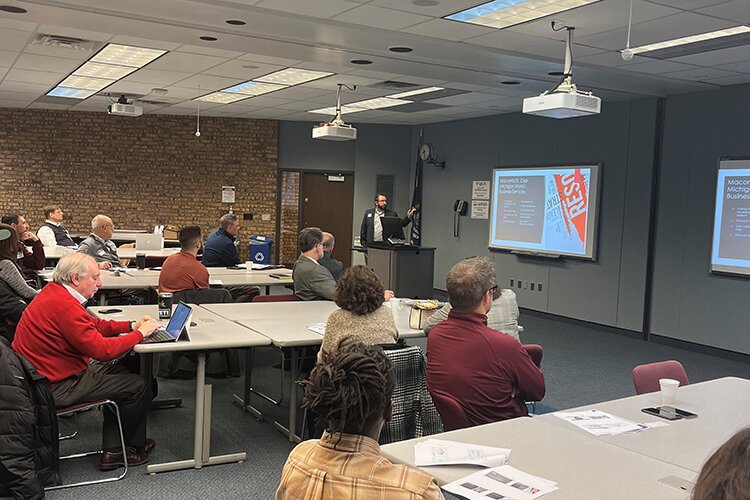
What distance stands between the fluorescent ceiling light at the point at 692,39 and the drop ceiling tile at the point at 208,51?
12.6 feet

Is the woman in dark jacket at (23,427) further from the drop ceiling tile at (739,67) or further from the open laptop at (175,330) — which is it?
the drop ceiling tile at (739,67)

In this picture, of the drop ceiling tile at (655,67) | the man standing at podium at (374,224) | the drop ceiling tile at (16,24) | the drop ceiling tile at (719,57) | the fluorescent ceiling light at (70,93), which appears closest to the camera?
the drop ceiling tile at (16,24)

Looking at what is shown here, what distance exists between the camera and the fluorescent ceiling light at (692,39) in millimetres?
5598

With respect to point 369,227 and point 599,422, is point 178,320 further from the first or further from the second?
point 369,227

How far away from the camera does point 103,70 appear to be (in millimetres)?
8352

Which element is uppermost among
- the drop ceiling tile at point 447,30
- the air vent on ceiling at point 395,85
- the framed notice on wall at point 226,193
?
the air vent on ceiling at point 395,85

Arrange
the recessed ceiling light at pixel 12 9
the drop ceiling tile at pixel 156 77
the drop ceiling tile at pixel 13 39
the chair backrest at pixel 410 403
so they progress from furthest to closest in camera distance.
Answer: the drop ceiling tile at pixel 156 77 → the drop ceiling tile at pixel 13 39 → the recessed ceiling light at pixel 12 9 → the chair backrest at pixel 410 403

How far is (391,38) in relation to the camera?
6.07m

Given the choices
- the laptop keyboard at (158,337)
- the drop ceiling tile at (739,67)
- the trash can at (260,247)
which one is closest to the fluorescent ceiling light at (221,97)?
the trash can at (260,247)

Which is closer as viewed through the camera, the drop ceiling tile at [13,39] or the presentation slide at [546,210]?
the drop ceiling tile at [13,39]

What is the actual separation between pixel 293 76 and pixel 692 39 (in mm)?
4503

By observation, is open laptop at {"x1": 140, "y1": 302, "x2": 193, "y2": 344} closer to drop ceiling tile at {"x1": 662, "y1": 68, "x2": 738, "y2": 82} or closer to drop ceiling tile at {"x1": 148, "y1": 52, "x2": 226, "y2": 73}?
drop ceiling tile at {"x1": 148, "y1": 52, "x2": 226, "y2": 73}

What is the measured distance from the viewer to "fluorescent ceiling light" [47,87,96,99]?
10.0 meters

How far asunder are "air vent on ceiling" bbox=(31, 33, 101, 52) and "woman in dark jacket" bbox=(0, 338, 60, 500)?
413 centimetres
